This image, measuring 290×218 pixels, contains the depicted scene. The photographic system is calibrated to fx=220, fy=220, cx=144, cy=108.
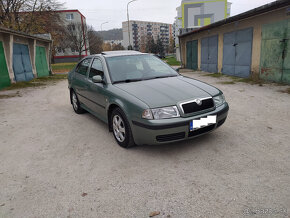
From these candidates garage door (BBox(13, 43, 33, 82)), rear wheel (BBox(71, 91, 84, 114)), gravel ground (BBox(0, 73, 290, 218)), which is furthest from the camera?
garage door (BBox(13, 43, 33, 82))

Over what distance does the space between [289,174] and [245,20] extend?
1046cm

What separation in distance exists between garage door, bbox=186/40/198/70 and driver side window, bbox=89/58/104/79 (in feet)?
47.9

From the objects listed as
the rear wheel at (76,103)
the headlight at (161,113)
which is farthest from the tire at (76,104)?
the headlight at (161,113)

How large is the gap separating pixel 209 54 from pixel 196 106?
13.3 meters

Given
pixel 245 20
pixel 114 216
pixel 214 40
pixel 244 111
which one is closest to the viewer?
pixel 114 216

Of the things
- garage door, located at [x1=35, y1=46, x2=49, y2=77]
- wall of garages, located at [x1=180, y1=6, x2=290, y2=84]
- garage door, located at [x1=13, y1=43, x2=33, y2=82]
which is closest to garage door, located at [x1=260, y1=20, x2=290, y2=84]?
wall of garages, located at [x1=180, y1=6, x2=290, y2=84]

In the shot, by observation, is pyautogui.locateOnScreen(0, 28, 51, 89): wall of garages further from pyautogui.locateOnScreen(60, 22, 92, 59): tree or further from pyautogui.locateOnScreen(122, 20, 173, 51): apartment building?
pyautogui.locateOnScreen(122, 20, 173, 51): apartment building

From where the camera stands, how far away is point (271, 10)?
9.12m

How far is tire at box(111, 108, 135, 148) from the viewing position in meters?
3.39

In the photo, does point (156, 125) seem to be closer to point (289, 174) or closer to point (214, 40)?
point (289, 174)

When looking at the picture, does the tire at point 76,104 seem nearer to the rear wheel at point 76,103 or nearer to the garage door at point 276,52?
the rear wheel at point 76,103

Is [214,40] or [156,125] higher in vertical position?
[214,40]

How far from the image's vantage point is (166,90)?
344cm

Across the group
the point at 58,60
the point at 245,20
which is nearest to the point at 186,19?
the point at 58,60
